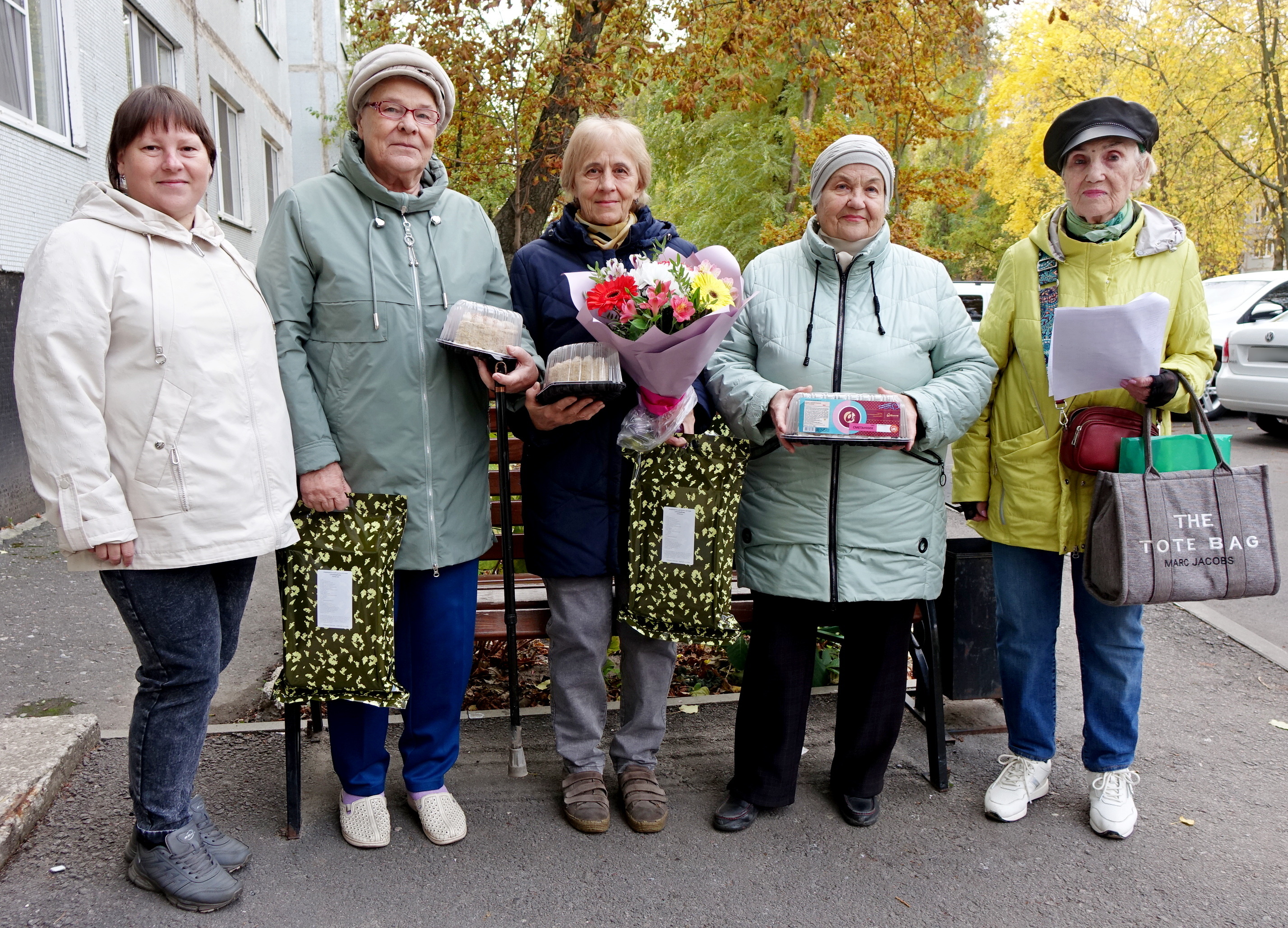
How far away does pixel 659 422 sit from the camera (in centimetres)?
293

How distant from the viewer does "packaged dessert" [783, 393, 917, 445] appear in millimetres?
2812

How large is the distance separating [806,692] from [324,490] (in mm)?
1660

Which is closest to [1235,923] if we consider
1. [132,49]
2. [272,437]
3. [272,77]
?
[272,437]

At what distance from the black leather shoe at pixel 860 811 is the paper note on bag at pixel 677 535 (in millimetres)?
1008

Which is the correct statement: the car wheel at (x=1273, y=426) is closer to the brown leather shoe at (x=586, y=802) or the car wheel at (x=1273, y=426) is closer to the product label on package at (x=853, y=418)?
the product label on package at (x=853, y=418)

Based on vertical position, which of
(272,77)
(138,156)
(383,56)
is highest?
(272,77)

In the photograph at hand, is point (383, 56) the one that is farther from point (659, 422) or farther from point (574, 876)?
point (574, 876)

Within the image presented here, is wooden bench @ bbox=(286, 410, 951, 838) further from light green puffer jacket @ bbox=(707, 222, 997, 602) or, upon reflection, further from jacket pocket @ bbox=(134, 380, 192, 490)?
jacket pocket @ bbox=(134, 380, 192, 490)

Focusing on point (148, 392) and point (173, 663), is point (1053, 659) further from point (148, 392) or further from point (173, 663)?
point (148, 392)

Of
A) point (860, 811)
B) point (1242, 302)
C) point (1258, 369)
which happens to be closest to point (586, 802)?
point (860, 811)

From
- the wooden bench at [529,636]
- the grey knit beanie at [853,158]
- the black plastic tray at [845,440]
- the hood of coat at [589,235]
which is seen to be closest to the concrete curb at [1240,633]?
the wooden bench at [529,636]

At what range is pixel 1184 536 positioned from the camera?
112 inches

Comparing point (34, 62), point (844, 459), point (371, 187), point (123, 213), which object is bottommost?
point (844, 459)

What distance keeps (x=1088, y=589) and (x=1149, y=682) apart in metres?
1.82
